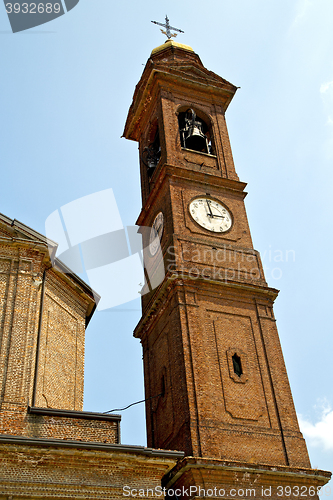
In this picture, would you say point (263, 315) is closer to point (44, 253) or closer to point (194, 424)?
point (194, 424)

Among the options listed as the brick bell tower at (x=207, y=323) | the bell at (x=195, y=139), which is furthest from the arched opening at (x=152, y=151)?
the bell at (x=195, y=139)

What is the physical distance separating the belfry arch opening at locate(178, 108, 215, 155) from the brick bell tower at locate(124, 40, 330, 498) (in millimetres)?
49

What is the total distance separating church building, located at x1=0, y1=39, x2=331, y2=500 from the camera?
11.6 m

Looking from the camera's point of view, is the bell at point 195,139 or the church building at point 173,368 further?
the bell at point 195,139

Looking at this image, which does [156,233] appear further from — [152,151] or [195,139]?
[152,151]

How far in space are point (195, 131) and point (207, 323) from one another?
977cm

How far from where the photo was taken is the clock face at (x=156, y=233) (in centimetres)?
2088

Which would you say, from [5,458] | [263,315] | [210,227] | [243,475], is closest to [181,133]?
[210,227]

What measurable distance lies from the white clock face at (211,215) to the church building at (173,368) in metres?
0.05

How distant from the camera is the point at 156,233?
2142cm

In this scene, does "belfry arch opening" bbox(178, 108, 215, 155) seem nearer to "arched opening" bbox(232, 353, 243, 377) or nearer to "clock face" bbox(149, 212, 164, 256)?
"clock face" bbox(149, 212, 164, 256)

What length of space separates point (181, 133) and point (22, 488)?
16855mm

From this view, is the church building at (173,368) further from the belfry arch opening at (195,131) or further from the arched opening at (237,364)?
the belfry arch opening at (195,131)

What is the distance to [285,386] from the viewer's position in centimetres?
1697
